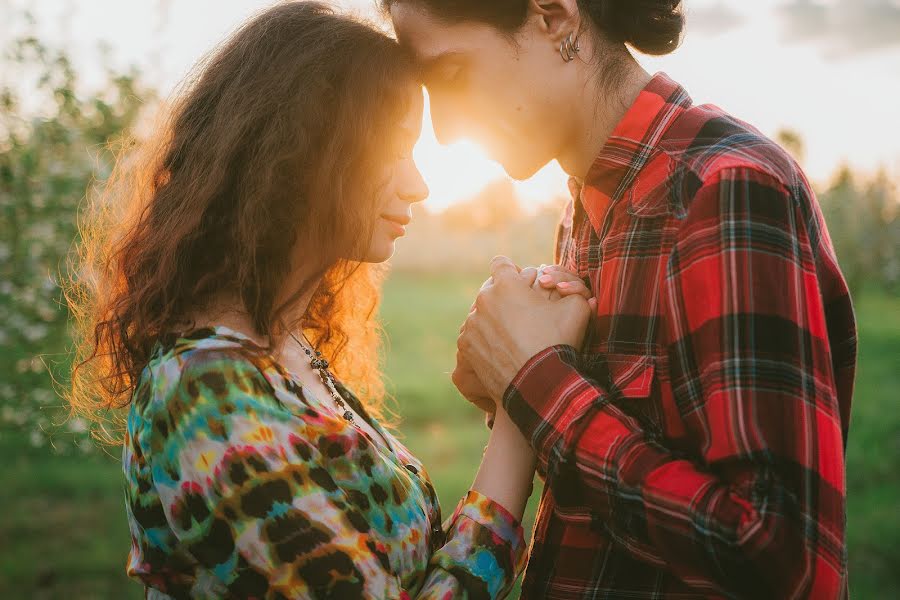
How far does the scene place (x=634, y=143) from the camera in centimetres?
171

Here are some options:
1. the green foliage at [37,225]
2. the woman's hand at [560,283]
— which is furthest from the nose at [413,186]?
the green foliage at [37,225]

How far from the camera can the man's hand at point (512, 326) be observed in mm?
1639

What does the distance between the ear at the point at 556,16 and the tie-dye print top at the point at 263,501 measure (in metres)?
1.03

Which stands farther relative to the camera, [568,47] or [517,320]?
[568,47]

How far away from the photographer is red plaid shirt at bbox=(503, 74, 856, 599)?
129 centimetres

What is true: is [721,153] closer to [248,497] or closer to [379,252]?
[379,252]

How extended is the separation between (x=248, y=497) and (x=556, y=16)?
1.30 m

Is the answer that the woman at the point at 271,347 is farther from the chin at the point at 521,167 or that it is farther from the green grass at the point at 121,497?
the green grass at the point at 121,497

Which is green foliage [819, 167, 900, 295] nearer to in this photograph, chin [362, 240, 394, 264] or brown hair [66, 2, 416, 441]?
chin [362, 240, 394, 264]

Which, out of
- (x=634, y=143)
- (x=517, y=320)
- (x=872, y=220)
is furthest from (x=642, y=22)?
(x=872, y=220)

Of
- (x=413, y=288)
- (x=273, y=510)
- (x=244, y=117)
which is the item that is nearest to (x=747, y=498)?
(x=273, y=510)

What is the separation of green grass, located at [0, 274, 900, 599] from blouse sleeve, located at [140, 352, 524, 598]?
148cm

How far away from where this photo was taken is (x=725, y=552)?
1288mm

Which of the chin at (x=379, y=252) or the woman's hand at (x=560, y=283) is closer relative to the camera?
the woman's hand at (x=560, y=283)
